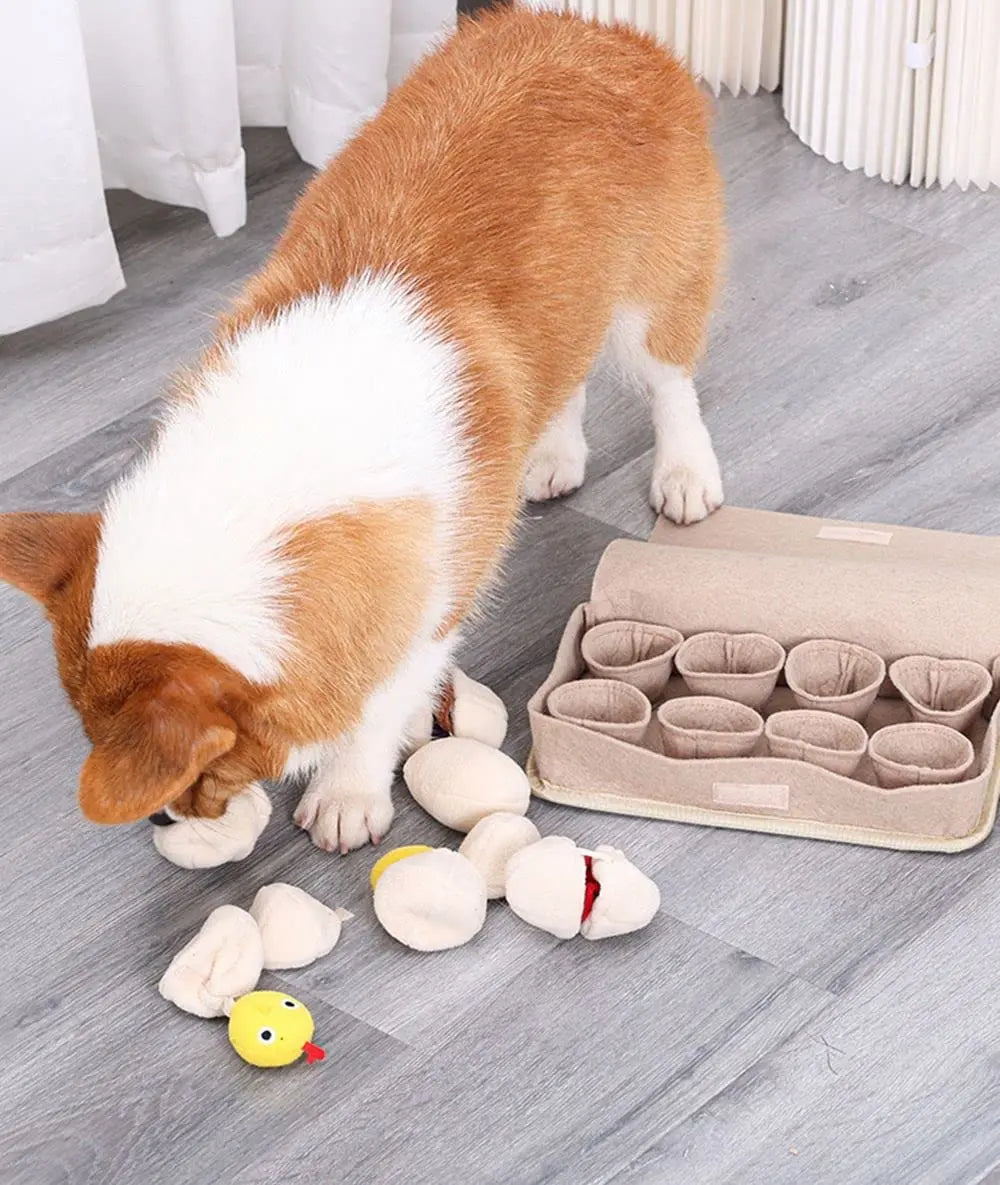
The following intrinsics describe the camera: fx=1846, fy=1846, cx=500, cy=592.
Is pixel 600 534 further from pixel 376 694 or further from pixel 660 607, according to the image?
pixel 376 694

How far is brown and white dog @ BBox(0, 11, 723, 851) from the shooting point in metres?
1.50

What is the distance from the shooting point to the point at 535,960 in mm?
1699

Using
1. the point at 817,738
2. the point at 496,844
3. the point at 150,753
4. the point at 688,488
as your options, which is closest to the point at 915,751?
the point at 817,738

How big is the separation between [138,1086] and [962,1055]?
0.71 meters

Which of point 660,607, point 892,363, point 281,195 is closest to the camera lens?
point 660,607

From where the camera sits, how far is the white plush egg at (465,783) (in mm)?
1798

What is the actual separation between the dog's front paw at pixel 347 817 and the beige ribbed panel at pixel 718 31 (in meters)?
1.52

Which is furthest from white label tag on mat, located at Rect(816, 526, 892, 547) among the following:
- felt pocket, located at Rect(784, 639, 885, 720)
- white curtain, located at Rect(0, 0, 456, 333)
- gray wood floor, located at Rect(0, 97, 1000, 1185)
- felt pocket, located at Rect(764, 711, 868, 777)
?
white curtain, located at Rect(0, 0, 456, 333)

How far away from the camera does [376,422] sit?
1.63 meters

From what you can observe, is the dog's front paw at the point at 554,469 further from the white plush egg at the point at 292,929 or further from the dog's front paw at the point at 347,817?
the white plush egg at the point at 292,929

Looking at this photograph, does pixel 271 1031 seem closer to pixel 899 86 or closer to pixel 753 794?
pixel 753 794

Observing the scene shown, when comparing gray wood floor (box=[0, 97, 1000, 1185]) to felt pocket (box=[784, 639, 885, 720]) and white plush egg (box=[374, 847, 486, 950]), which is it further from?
felt pocket (box=[784, 639, 885, 720])

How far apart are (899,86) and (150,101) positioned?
1093mm

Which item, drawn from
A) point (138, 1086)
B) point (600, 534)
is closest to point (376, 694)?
point (138, 1086)
